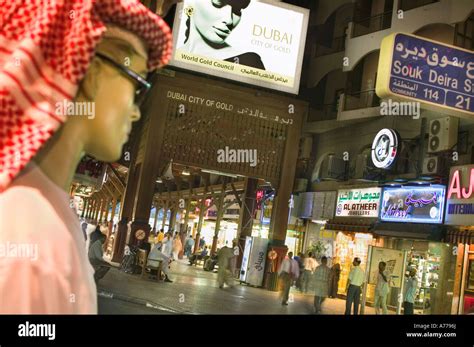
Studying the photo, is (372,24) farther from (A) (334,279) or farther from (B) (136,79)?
(B) (136,79)

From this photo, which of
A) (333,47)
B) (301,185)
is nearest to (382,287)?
(301,185)

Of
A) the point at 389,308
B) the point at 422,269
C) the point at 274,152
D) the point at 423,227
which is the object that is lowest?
the point at 389,308

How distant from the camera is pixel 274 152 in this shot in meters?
13.7

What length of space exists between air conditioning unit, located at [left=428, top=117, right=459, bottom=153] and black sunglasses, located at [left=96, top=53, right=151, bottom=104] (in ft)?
38.2

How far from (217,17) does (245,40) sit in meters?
0.89

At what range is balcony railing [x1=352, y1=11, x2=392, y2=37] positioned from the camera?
15.6 metres

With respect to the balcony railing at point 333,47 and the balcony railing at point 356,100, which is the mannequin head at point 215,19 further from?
the balcony railing at point 333,47

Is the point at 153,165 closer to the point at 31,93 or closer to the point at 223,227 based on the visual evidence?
the point at 223,227

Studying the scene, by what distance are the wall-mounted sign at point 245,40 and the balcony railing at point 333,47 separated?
21.1 feet

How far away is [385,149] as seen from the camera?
13391 millimetres

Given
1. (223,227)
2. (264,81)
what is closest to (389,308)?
(264,81)

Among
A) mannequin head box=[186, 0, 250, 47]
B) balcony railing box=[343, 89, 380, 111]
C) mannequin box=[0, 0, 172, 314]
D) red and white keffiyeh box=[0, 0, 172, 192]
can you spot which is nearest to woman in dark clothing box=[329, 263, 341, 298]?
balcony railing box=[343, 89, 380, 111]
